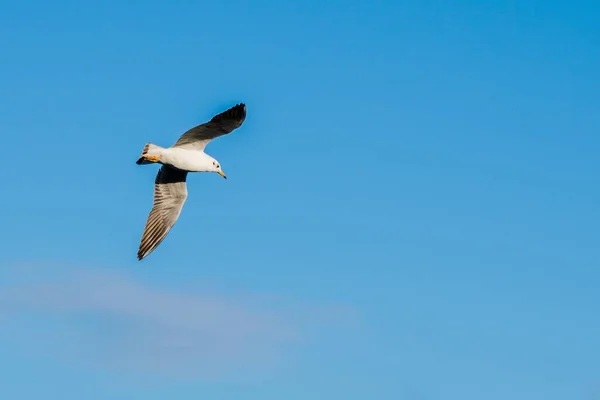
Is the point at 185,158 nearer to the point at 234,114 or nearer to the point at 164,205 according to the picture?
the point at 234,114

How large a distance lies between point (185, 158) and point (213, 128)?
1742 millimetres

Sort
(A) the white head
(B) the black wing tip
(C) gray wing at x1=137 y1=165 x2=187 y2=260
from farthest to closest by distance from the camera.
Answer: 1. (C) gray wing at x1=137 y1=165 x2=187 y2=260
2. (A) the white head
3. (B) the black wing tip

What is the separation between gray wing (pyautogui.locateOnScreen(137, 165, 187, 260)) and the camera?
4203 cm

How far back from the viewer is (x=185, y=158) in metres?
38.7

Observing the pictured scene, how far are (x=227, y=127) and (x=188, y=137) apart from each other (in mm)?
1680

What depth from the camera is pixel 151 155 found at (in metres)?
38.0

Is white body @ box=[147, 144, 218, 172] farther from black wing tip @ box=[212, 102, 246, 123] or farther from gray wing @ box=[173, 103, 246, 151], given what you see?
black wing tip @ box=[212, 102, 246, 123]

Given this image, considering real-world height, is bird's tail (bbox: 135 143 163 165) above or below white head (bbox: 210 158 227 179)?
below

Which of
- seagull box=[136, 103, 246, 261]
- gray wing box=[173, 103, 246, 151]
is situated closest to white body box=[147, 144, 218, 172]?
seagull box=[136, 103, 246, 261]

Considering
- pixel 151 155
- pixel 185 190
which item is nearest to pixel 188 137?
pixel 151 155

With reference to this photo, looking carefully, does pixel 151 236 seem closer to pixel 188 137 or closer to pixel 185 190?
pixel 185 190

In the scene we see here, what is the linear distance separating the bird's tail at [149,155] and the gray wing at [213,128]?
42.5 inches

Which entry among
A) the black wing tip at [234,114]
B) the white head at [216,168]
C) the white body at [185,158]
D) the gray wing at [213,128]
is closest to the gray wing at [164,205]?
the white head at [216,168]

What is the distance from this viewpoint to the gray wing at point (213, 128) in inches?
1467
